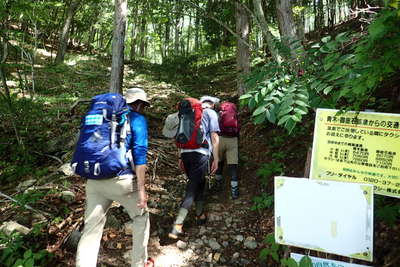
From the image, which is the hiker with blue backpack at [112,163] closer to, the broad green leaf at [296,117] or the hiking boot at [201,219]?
the hiking boot at [201,219]

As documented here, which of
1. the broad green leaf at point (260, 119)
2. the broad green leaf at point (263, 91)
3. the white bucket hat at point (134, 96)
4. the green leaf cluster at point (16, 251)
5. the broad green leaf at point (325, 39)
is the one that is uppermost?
the broad green leaf at point (325, 39)

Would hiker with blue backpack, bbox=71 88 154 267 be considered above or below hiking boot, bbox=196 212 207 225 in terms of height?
above

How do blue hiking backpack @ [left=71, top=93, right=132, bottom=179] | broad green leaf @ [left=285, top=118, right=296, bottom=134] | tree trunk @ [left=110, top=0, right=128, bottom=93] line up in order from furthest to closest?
tree trunk @ [left=110, top=0, right=128, bottom=93] < blue hiking backpack @ [left=71, top=93, right=132, bottom=179] < broad green leaf @ [left=285, top=118, right=296, bottom=134]

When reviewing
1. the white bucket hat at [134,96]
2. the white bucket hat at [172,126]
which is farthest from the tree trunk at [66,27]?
the white bucket hat at [134,96]

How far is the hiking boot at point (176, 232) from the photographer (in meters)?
3.79

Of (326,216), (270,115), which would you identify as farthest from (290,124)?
(326,216)

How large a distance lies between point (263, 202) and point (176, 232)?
1.42 metres

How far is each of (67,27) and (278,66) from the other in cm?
1510

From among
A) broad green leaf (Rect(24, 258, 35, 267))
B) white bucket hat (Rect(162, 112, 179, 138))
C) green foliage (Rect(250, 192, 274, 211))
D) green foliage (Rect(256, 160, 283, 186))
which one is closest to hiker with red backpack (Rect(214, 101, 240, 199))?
green foliage (Rect(256, 160, 283, 186))

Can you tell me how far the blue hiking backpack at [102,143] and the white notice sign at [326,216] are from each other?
1.49m

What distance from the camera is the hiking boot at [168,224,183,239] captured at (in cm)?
379

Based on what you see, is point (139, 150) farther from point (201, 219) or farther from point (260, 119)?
point (201, 219)

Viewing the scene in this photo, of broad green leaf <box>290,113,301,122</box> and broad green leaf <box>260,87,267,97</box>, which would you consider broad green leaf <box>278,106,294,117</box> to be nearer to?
broad green leaf <box>290,113,301,122</box>

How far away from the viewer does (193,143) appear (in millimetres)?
3955
